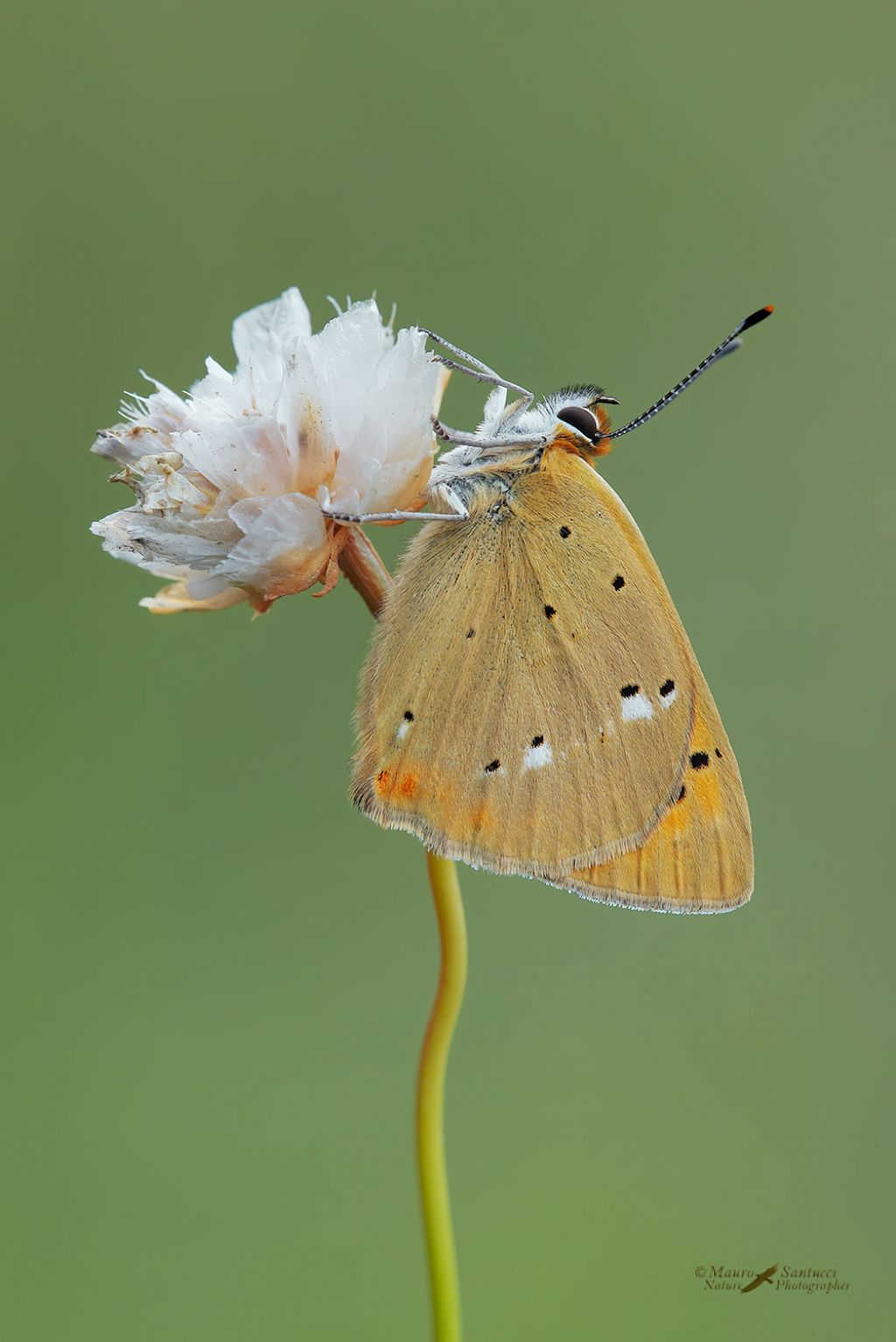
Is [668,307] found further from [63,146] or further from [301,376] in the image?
[301,376]

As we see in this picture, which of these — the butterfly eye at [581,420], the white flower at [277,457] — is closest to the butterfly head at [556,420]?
the butterfly eye at [581,420]

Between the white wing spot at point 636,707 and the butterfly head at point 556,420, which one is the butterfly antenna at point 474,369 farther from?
the white wing spot at point 636,707

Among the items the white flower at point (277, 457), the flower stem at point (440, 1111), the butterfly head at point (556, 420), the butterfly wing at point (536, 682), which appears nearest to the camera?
the flower stem at point (440, 1111)

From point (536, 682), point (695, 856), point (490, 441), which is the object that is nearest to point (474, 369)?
point (490, 441)

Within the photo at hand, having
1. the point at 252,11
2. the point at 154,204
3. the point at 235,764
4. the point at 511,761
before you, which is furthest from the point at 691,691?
the point at 252,11

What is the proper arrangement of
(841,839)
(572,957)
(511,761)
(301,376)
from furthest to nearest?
(841,839) → (572,957) → (511,761) → (301,376)

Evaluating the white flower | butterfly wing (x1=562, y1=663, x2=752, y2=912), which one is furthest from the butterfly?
the white flower
